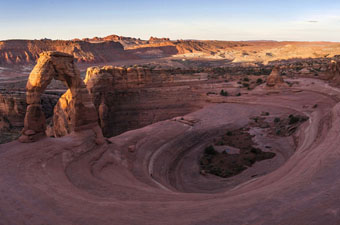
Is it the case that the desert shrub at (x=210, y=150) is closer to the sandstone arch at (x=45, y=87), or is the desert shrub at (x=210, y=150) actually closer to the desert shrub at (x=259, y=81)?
the sandstone arch at (x=45, y=87)

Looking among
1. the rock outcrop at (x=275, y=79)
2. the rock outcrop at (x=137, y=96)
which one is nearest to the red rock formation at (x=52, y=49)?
the rock outcrop at (x=137, y=96)

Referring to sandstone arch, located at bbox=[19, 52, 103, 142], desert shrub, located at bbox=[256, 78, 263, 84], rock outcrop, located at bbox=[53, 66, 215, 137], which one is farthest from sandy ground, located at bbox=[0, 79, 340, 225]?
desert shrub, located at bbox=[256, 78, 263, 84]

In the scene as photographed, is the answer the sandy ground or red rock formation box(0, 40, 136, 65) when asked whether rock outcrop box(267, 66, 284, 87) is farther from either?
red rock formation box(0, 40, 136, 65)

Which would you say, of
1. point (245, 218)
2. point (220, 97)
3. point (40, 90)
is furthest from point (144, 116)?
point (245, 218)

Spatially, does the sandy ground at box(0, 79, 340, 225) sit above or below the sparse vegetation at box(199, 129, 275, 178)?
above

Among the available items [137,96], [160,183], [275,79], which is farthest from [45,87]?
[275,79]

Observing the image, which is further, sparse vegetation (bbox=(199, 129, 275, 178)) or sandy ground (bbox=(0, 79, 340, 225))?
sparse vegetation (bbox=(199, 129, 275, 178))

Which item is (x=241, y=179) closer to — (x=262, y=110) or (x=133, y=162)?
(x=133, y=162)
